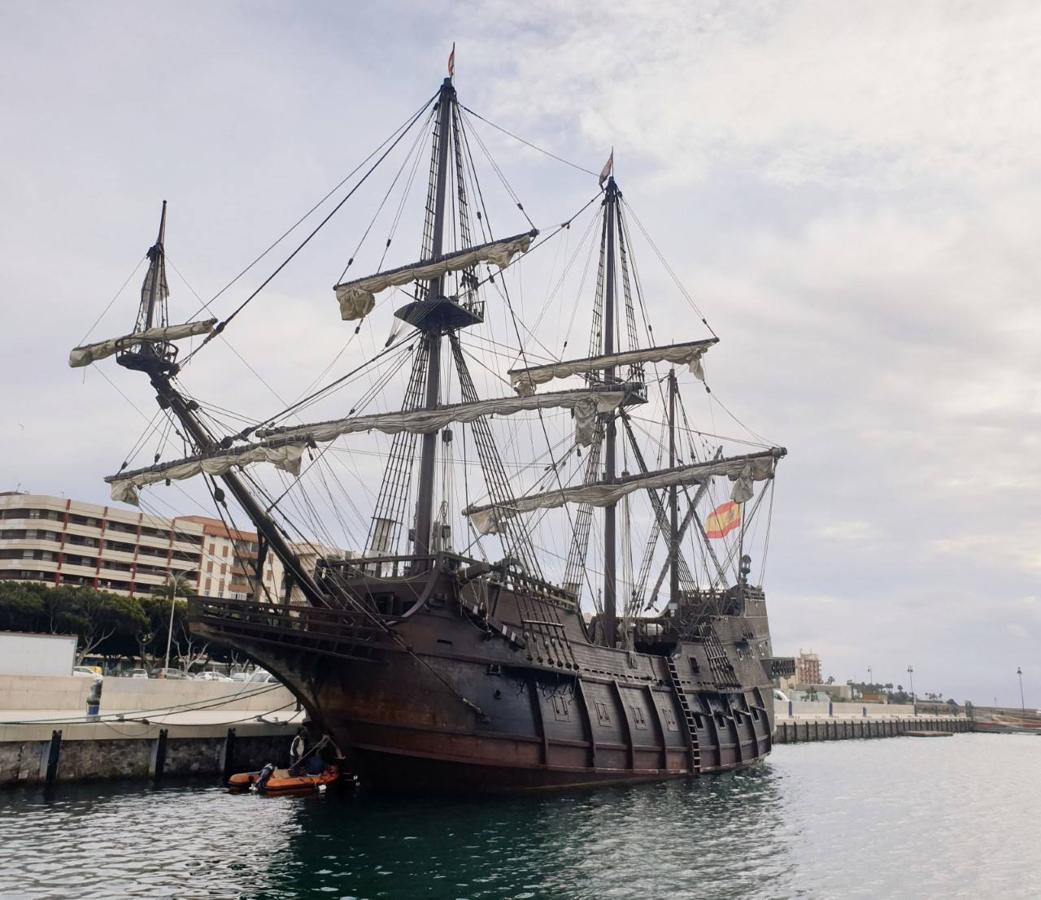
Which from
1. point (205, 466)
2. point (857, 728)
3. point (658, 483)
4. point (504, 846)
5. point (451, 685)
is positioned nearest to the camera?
point (504, 846)

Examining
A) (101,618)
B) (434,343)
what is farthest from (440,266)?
(101,618)

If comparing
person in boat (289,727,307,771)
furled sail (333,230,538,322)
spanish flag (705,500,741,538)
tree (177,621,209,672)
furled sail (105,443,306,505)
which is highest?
furled sail (333,230,538,322)

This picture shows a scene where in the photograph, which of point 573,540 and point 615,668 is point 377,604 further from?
point 573,540

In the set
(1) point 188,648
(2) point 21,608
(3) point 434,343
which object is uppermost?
(3) point 434,343

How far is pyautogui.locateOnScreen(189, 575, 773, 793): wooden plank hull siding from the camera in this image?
77.0 ft

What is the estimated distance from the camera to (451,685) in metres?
23.8

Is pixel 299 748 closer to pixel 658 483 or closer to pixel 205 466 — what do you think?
pixel 205 466

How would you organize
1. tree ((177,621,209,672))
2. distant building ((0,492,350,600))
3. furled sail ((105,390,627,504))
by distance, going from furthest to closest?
distant building ((0,492,350,600)) < tree ((177,621,209,672)) < furled sail ((105,390,627,504))

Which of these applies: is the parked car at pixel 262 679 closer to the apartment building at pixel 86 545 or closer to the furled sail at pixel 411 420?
the furled sail at pixel 411 420

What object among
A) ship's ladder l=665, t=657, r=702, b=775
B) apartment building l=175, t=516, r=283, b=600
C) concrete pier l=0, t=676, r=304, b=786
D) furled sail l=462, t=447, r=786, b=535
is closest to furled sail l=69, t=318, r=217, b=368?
concrete pier l=0, t=676, r=304, b=786

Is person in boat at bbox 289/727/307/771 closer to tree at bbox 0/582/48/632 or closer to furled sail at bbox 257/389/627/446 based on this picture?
furled sail at bbox 257/389/627/446

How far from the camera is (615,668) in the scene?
29812 mm

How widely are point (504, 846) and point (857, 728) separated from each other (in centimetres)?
7147

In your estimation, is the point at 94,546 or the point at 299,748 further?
the point at 94,546
